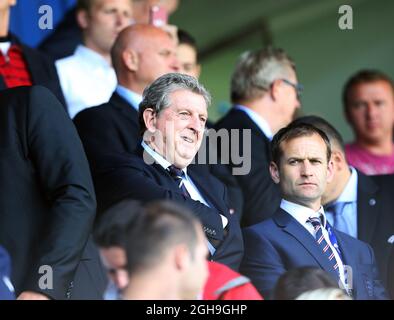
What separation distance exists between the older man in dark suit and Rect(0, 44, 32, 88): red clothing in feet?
2.85

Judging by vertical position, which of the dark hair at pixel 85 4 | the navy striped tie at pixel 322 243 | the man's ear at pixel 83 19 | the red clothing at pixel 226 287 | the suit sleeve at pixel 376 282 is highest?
the dark hair at pixel 85 4

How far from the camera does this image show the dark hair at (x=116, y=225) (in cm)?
321

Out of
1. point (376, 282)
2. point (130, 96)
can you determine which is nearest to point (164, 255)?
point (376, 282)

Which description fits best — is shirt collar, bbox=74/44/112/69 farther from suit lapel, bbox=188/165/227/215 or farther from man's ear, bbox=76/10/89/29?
suit lapel, bbox=188/165/227/215

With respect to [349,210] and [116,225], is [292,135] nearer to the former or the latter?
[349,210]

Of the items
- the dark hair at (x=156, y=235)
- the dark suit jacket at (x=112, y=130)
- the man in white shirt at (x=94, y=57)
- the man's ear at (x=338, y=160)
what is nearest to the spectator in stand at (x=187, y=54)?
the man in white shirt at (x=94, y=57)

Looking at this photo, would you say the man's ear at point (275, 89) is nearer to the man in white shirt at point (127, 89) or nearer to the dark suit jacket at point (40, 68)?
the man in white shirt at point (127, 89)

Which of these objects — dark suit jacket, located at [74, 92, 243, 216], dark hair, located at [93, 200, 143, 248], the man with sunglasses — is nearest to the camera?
dark hair, located at [93, 200, 143, 248]

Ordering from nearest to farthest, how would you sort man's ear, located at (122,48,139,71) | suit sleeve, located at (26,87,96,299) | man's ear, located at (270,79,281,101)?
suit sleeve, located at (26,87,96,299), man's ear, located at (122,48,139,71), man's ear, located at (270,79,281,101)

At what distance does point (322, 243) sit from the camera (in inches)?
163

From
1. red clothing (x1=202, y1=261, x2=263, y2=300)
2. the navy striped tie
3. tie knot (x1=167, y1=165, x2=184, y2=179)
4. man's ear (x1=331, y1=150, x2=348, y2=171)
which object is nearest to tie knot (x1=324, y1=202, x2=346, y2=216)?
man's ear (x1=331, y1=150, x2=348, y2=171)

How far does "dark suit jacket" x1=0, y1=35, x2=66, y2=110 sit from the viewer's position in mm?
4966

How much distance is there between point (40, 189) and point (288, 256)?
915 mm
